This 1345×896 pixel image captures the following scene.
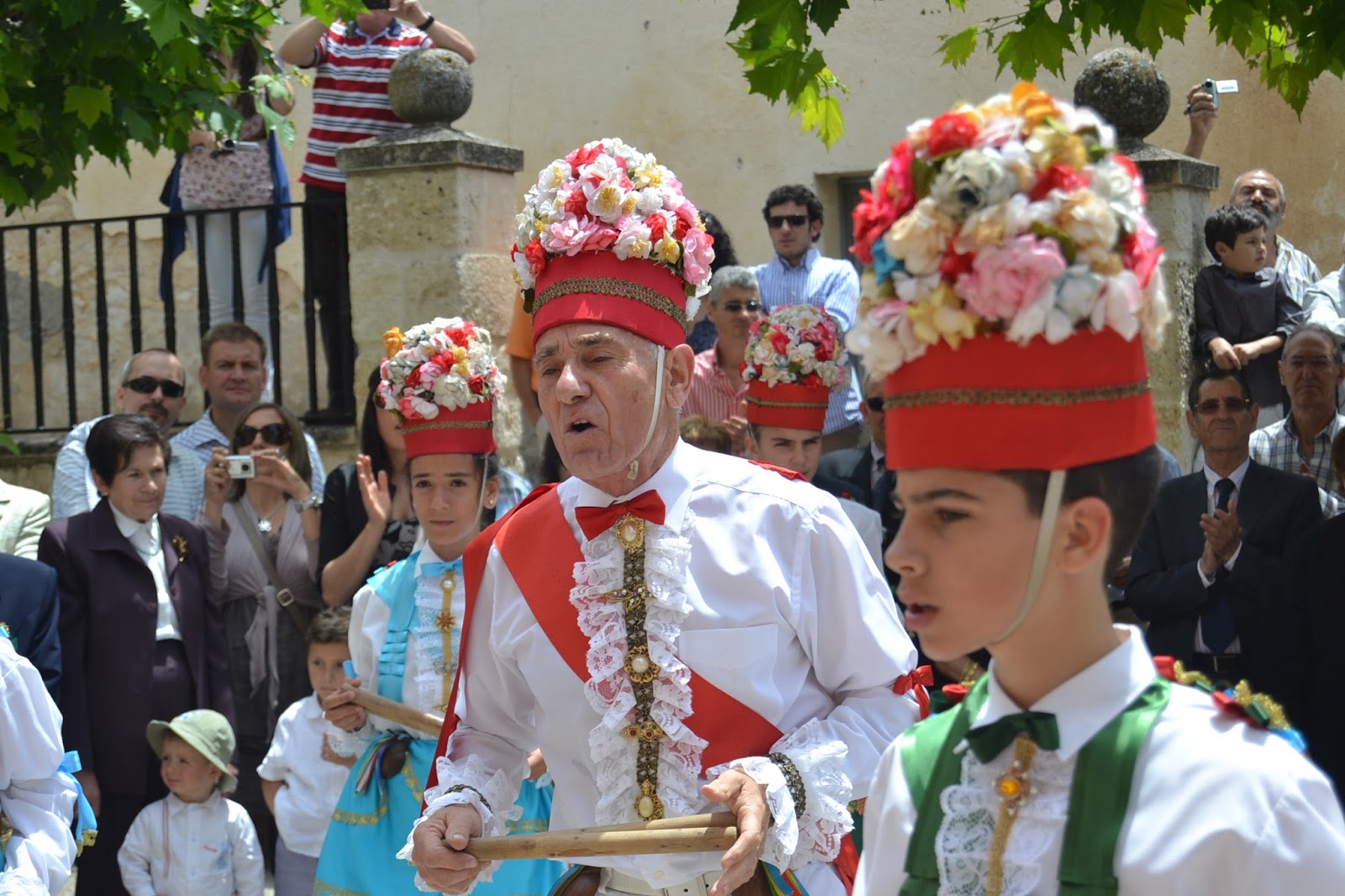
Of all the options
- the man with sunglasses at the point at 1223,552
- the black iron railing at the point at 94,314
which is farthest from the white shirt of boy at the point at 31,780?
the black iron railing at the point at 94,314

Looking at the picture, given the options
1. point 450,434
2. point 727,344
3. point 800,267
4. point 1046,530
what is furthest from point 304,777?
point 1046,530

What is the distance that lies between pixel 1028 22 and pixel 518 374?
11.8 feet

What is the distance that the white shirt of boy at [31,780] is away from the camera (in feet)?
14.4

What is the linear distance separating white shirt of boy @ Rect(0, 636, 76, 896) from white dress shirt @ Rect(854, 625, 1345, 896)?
2.65m

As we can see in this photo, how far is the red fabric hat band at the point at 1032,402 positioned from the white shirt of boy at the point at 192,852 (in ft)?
16.1

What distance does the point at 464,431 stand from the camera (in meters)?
5.89

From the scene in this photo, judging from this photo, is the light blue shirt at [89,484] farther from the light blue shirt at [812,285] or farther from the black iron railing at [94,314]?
the black iron railing at [94,314]

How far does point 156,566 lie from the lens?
7.13m

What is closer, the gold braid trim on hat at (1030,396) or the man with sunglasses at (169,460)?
the gold braid trim on hat at (1030,396)

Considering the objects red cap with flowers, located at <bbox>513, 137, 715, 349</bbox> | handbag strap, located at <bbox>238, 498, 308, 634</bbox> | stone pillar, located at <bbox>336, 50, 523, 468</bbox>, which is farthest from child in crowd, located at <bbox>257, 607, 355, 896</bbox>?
red cap with flowers, located at <bbox>513, 137, 715, 349</bbox>

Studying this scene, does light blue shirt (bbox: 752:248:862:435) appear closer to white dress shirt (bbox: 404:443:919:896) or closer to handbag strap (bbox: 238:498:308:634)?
handbag strap (bbox: 238:498:308:634)

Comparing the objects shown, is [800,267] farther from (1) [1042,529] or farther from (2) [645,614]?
(1) [1042,529]

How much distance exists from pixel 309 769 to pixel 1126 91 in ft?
16.3

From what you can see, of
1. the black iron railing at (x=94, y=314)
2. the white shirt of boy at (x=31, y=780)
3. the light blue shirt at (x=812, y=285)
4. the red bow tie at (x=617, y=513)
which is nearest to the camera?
the red bow tie at (x=617, y=513)
